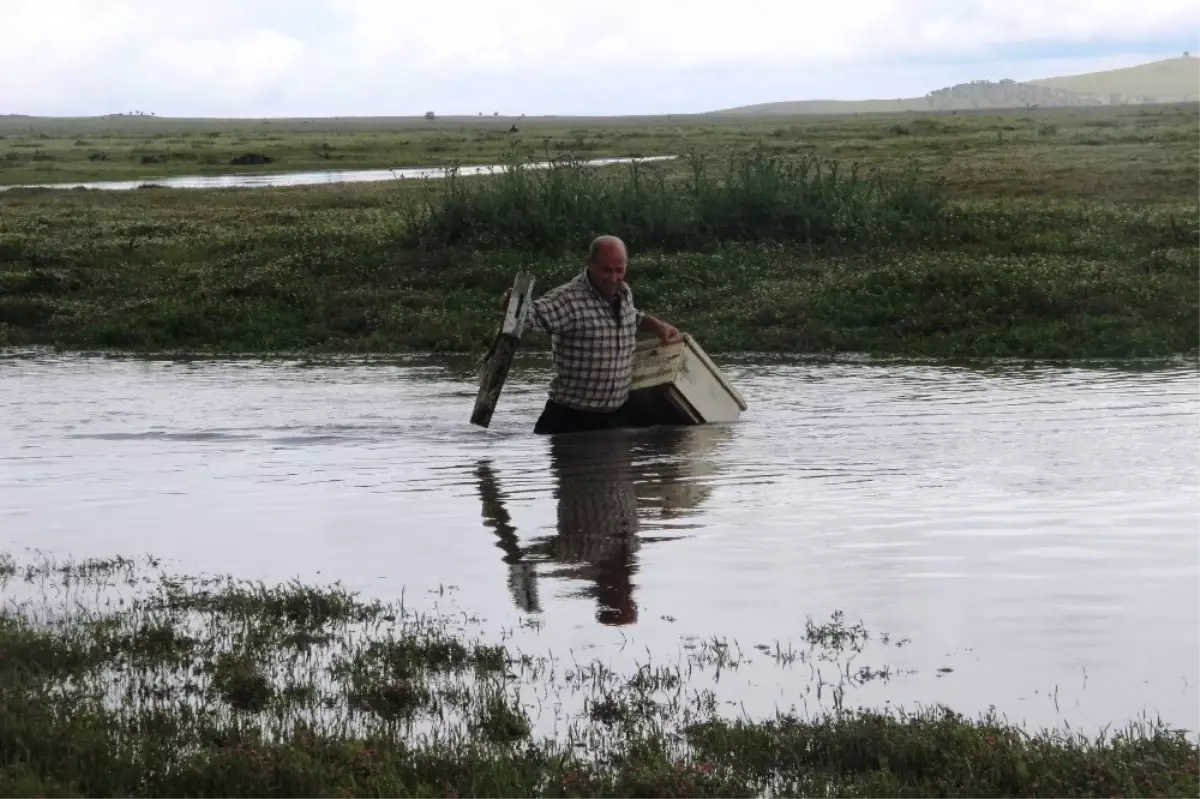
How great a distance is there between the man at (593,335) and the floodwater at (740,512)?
328 mm

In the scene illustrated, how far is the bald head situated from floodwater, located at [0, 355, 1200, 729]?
1.29 m

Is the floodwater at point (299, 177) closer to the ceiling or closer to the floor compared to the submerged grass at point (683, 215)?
closer to the ceiling

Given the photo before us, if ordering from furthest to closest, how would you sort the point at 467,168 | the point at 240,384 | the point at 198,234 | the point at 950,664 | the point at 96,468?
the point at 467,168 < the point at 198,234 < the point at 240,384 < the point at 96,468 < the point at 950,664

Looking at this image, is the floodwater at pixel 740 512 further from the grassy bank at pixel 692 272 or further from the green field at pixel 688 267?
the green field at pixel 688 267

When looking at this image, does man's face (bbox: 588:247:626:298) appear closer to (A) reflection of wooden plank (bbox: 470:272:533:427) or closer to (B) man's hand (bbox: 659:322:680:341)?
(A) reflection of wooden plank (bbox: 470:272:533:427)

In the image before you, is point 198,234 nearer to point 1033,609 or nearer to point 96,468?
point 96,468

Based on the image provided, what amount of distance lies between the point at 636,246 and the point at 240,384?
8197mm

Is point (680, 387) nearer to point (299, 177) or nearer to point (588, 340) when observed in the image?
point (588, 340)

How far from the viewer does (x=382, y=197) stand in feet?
118

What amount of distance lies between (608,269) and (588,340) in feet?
1.94

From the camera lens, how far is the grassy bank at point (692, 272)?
20.3 m

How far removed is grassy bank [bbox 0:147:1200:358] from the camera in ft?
66.6

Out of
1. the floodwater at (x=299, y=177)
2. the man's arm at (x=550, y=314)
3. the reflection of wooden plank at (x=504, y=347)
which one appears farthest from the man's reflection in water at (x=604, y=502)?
the floodwater at (x=299, y=177)

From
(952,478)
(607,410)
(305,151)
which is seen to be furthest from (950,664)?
(305,151)
